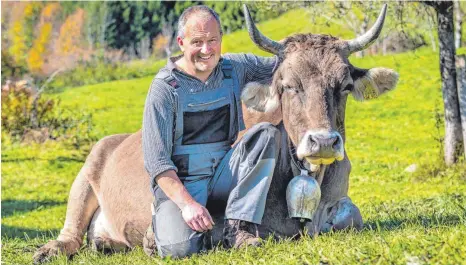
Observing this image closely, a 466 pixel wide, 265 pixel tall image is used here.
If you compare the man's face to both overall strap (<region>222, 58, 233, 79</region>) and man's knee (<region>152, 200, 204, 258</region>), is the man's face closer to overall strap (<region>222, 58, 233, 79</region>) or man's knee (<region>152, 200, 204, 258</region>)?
overall strap (<region>222, 58, 233, 79</region>)

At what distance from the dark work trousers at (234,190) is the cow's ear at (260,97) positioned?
0.48 m

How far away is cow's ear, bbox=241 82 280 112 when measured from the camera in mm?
7203

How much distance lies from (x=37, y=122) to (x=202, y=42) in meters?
19.7

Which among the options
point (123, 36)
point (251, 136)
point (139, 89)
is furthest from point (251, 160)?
point (123, 36)

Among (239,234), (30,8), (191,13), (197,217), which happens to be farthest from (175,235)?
(30,8)

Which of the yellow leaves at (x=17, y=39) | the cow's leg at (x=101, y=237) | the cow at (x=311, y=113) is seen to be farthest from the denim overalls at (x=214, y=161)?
the yellow leaves at (x=17, y=39)

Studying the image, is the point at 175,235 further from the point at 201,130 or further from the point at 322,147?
the point at 322,147

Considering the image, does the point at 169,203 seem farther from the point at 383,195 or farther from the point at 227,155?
the point at 383,195

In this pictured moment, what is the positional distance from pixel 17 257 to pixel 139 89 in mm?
33737

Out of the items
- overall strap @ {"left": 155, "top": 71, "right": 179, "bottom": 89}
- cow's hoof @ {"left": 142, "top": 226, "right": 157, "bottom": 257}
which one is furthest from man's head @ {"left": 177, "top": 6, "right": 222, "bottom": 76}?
cow's hoof @ {"left": 142, "top": 226, "right": 157, "bottom": 257}

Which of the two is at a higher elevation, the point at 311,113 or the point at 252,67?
the point at 252,67

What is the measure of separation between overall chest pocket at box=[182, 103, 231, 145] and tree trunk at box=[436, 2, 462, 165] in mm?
8840

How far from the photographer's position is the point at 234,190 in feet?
21.9

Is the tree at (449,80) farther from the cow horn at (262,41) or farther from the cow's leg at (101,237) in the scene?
the cow horn at (262,41)
